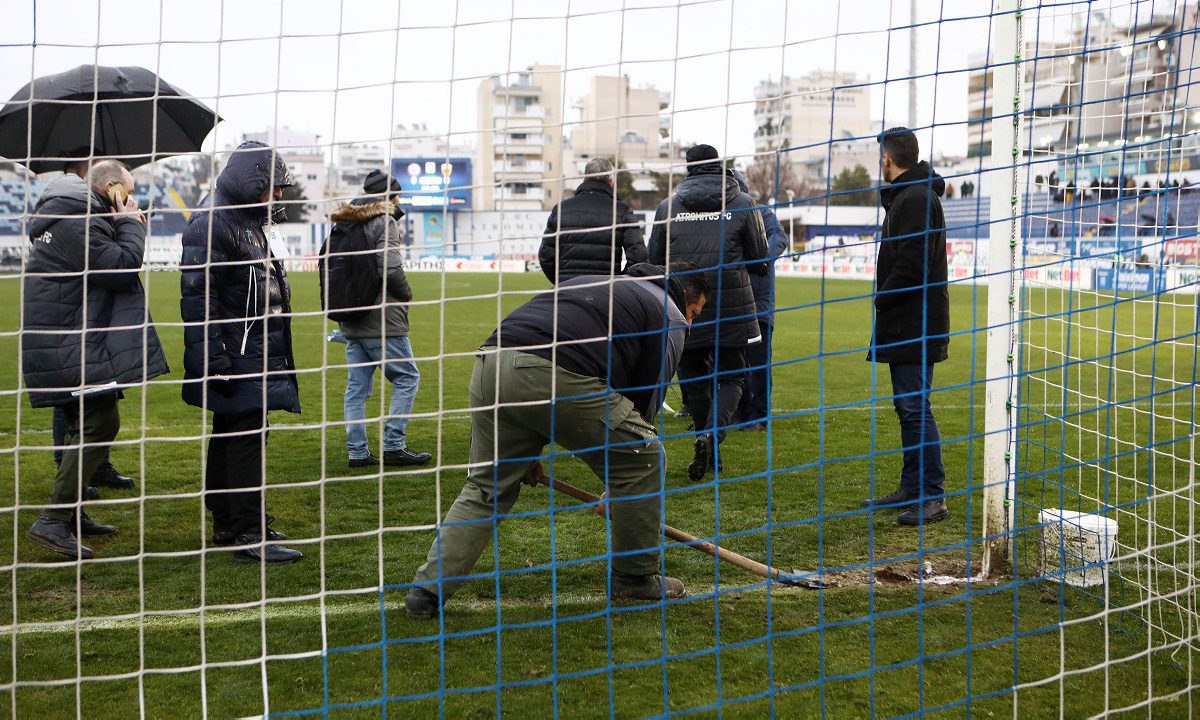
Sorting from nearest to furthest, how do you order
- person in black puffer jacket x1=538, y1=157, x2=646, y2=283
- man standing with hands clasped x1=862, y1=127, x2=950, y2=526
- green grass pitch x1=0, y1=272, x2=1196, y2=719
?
green grass pitch x1=0, y1=272, x2=1196, y2=719 < man standing with hands clasped x1=862, y1=127, x2=950, y2=526 < person in black puffer jacket x1=538, y1=157, x2=646, y2=283

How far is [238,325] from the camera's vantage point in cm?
454

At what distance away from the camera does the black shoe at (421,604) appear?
3.91m

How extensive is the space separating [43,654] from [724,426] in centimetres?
347

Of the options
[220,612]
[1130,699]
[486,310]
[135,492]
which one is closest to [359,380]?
[135,492]

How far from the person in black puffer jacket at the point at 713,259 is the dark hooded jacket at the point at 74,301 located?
2.61m

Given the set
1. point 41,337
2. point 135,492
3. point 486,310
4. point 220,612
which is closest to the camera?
point 220,612

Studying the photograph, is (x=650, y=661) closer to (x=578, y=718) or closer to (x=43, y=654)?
(x=578, y=718)

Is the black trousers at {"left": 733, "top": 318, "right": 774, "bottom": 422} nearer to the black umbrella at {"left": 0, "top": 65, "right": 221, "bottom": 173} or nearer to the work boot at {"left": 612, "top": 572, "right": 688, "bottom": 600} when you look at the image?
the work boot at {"left": 612, "top": 572, "right": 688, "bottom": 600}

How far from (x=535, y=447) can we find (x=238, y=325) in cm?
152

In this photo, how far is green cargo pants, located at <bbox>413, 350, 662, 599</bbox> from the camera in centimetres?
366

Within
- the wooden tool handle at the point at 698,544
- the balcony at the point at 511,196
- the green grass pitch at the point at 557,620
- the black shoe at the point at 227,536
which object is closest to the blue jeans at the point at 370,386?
the green grass pitch at the point at 557,620

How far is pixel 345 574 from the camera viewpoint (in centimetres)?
448

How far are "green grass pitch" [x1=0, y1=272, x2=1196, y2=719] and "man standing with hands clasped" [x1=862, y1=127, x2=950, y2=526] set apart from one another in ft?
1.06

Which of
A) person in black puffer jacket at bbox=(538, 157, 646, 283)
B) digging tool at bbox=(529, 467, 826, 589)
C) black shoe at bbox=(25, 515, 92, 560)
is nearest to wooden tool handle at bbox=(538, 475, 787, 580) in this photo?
digging tool at bbox=(529, 467, 826, 589)
